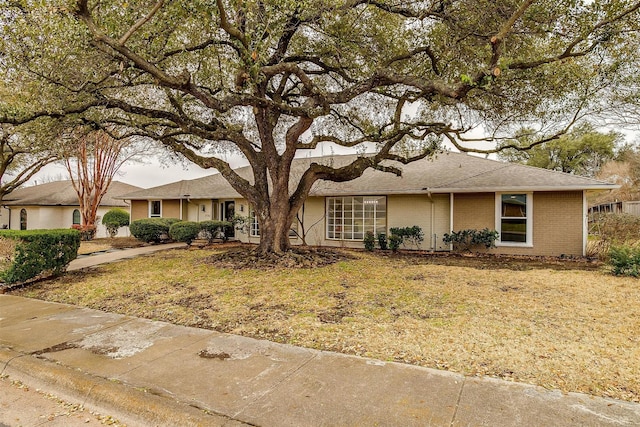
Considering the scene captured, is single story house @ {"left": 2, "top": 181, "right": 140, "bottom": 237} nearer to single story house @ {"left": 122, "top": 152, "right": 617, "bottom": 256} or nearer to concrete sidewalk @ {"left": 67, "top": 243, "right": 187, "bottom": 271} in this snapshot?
single story house @ {"left": 122, "top": 152, "right": 617, "bottom": 256}

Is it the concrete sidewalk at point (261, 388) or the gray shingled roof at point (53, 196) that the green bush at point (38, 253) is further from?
the gray shingled roof at point (53, 196)

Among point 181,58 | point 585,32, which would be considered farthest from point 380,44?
A: point 181,58

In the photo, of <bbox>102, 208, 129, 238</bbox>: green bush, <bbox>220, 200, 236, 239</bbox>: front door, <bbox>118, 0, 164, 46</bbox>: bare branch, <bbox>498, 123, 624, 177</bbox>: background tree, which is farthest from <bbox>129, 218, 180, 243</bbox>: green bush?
<bbox>498, 123, 624, 177</bbox>: background tree

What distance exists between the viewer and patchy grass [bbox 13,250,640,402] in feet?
12.6

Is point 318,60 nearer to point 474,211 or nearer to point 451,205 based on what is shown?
point 451,205

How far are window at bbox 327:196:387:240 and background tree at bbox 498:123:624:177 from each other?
17.2 m

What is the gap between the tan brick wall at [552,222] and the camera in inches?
472

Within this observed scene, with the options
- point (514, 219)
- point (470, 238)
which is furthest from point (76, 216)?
point (514, 219)

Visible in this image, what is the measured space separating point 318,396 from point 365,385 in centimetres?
48

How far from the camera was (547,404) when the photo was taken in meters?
2.95

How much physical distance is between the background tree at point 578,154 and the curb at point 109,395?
29234mm

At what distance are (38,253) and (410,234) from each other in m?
11.6

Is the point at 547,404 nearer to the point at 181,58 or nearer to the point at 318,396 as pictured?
the point at 318,396

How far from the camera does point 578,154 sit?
29.3m
